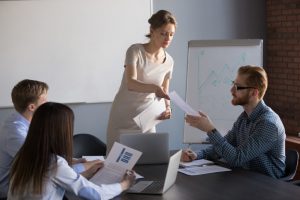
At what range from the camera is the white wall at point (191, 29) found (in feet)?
15.5

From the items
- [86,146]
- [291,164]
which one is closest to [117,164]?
[291,164]

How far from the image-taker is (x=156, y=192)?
2.38 m

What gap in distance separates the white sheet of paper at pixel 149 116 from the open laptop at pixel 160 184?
2.89 ft

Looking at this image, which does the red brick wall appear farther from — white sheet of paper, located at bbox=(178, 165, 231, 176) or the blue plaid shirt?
white sheet of paper, located at bbox=(178, 165, 231, 176)

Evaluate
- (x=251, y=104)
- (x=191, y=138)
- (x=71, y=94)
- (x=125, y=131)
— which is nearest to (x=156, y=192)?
(x=251, y=104)

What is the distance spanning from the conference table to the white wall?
1.97 m

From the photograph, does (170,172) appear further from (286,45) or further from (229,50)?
(286,45)

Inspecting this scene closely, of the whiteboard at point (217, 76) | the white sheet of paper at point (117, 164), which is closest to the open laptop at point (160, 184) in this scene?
the white sheet of paper at point (117, 164)

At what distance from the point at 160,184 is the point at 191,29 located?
9.31 feet

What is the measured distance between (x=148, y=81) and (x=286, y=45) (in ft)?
7.07

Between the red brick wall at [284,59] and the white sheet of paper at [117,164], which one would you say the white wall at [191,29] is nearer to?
the red brick wall at [284,59]

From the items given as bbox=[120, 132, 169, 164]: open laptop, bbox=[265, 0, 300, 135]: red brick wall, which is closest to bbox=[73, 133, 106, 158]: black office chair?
bbox=[120, 132, 169, 164]: open laptop

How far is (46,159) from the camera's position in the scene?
2047 mm

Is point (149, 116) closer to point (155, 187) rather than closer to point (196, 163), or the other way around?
point (196, 163)
